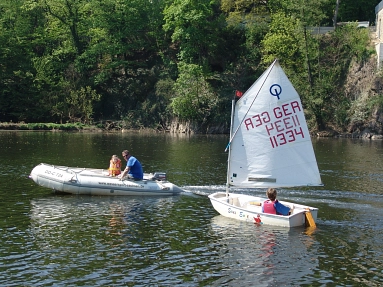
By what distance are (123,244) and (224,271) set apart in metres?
4.83

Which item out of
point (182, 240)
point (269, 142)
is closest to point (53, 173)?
point (182, 240)

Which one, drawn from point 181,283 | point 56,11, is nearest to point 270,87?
point 181,283

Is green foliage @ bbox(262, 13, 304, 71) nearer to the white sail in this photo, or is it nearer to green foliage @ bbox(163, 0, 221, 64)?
green foliage @ bbox(163, 0, 221, 64)

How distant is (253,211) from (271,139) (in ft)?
12.2

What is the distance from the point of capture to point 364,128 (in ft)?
257

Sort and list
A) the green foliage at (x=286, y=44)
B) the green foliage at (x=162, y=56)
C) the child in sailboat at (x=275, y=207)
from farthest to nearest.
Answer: the green foliage at (x=286, y=44) < the green foliage at (x=162, y=56) < the child in sailboat at (x=275, y=207)

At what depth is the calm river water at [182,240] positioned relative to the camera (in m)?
19.0

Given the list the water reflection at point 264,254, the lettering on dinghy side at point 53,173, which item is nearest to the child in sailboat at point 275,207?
the water reflection at point 264,254

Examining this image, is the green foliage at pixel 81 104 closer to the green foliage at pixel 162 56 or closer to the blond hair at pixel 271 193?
the green foliage at pixel 162 56

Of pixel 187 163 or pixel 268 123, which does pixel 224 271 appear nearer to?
pixel 268 123

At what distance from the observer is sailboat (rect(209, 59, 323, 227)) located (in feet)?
89.0

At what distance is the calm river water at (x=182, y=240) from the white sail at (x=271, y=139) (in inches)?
93.7

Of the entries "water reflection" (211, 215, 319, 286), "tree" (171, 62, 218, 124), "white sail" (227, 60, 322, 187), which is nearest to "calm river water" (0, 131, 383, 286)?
"water reflection" (211, 215, 319, 286)

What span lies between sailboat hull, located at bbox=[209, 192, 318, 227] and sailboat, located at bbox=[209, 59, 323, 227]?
48mm
